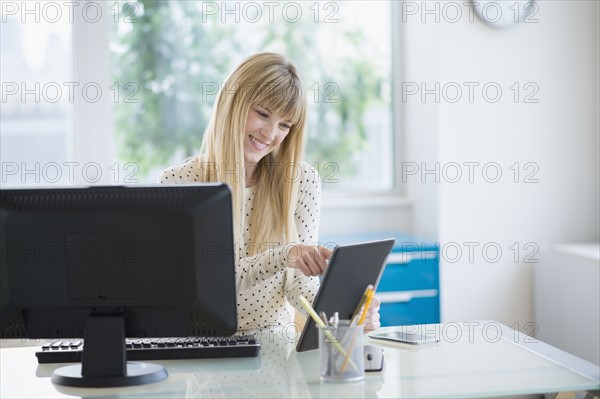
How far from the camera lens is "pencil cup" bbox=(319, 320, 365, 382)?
1.66 meters

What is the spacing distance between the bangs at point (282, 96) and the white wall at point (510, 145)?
148 cm

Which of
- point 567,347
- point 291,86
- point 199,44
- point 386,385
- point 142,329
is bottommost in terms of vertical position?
point 567,347

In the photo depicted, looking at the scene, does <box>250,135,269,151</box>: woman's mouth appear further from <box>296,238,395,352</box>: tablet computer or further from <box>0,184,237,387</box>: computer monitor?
<box>0,184,237,387</box>: computer monitor

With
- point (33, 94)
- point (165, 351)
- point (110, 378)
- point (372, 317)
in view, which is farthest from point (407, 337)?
point (33, 94)

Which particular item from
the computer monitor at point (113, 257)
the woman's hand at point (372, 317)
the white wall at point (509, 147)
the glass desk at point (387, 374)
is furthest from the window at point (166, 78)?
the computer monitor at point (113, 257)

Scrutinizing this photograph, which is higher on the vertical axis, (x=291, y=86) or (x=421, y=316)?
(x=291, y=86)

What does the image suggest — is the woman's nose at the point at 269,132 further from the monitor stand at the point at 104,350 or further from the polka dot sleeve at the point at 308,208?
the monitor stand at the point at 104,350

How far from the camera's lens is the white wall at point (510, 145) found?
12.4ft

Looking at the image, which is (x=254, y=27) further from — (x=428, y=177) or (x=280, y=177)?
(x=280, y=177)

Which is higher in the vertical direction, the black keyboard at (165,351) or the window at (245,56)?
the window at (245,56)

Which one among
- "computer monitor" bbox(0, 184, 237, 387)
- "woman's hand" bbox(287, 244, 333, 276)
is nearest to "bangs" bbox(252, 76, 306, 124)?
"woman's hand" bbox(287, 244, 333, 276)

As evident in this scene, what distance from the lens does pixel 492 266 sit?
3.85m

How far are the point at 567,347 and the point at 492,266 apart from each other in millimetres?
497

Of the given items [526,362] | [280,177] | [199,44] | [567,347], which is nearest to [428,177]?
[567,347]
